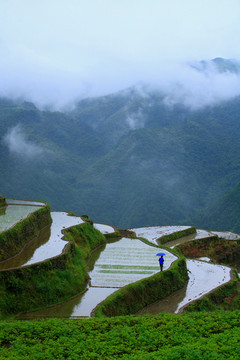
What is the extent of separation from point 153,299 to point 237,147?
77716 mm

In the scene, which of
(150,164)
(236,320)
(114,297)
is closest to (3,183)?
(150,164)

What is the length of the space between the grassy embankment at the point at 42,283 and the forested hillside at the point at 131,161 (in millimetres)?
42632

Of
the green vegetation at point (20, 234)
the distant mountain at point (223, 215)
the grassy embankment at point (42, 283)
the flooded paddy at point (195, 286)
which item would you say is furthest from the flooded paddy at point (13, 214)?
the distant mountain at point (223, 215)

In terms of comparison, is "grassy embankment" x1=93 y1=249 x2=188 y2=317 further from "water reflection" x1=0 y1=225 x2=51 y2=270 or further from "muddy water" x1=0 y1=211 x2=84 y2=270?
"water reflection" x1=0 y1=225 x2=51 y2=270

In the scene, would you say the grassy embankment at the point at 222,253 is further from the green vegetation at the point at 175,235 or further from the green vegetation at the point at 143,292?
the green vegetation at the point at 143,292

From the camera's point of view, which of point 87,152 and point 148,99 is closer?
point 87,152

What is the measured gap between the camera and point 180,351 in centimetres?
923

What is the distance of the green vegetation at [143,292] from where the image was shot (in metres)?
15.5

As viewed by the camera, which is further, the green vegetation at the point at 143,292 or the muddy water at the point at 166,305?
the muddy water at the point at 166,305

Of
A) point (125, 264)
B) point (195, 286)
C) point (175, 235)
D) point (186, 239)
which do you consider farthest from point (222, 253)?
point (125, 264)

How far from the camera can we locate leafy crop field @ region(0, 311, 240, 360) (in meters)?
9.28

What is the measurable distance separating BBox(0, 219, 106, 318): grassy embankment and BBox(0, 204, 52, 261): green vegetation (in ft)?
8.10

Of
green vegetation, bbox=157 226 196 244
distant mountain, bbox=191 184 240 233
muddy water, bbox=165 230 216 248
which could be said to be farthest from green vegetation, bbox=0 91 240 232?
muddy water, bbox=165 230 216 248

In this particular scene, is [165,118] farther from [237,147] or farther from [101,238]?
[101,238]
